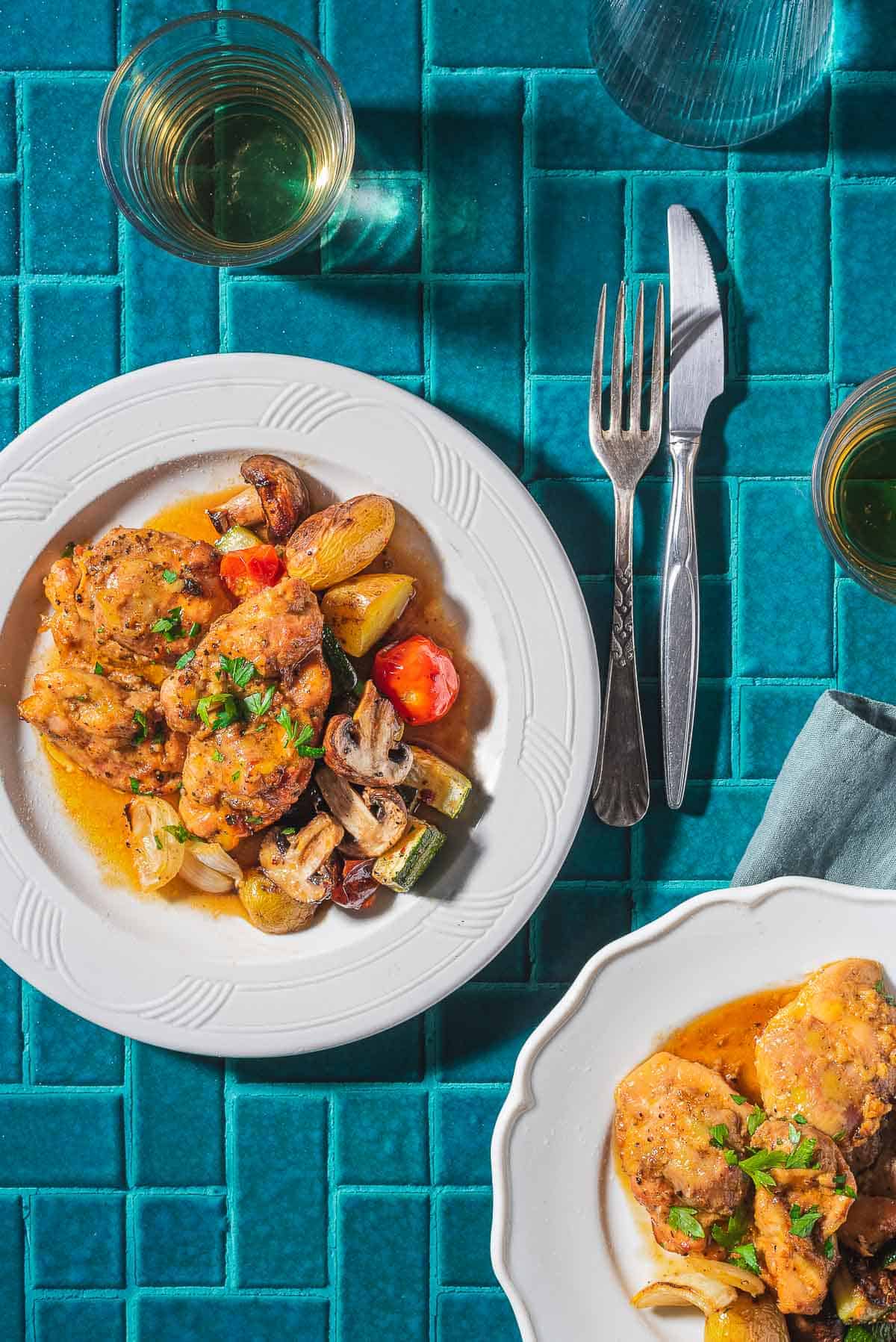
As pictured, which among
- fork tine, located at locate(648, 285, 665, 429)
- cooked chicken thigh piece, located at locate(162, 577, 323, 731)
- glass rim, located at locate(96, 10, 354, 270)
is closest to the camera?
cooked chicken thigh piece, located at locate(162, 577, 323, 731)

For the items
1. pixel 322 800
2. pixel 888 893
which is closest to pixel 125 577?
pixel 322 800

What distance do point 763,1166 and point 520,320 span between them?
1214mm

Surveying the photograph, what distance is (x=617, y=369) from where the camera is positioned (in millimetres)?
1507

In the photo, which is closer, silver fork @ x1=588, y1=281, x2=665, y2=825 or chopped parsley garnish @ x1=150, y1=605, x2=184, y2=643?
chopped parsley garnish @ x1=150, y1=605, x2=184, y2=643

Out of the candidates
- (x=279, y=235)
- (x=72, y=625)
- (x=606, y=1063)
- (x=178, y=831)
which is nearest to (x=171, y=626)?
(x=72, y=625)

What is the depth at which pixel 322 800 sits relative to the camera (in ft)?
4.69

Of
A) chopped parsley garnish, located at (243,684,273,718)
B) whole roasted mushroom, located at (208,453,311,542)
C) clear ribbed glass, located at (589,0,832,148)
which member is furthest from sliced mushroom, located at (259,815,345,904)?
clear ribbed glass, located at (589,0,832,148)

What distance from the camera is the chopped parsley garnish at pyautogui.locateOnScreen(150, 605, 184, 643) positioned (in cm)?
137

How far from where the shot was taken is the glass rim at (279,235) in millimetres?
1409

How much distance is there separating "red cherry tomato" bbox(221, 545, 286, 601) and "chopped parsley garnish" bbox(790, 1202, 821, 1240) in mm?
1073

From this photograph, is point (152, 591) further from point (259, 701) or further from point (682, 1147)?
point (682, 1147)

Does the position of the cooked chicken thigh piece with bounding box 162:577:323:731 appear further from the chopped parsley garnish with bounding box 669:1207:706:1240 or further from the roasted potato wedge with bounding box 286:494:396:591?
the chopped parsley garnish with bounding box 669:1207:706:1240

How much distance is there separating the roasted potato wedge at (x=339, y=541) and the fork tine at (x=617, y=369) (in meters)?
0.36

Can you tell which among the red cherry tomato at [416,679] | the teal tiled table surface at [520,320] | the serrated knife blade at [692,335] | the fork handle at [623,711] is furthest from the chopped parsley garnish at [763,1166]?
the serrated knife blade at [692,335]
